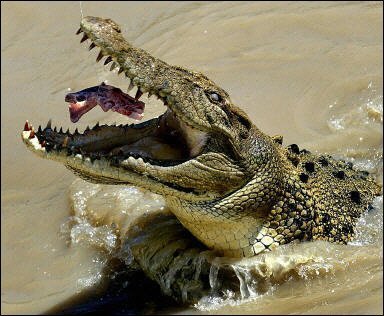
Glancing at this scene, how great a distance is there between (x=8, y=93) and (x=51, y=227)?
8.62 feet

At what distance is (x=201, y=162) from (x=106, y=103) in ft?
2.82

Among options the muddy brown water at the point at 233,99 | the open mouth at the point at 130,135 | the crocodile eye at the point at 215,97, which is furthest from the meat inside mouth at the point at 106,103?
the muddy brown water at the point at 233,99

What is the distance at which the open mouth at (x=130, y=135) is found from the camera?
430 cm

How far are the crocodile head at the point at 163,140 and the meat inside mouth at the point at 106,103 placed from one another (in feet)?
0.42

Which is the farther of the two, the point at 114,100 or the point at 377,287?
the point at 114,100

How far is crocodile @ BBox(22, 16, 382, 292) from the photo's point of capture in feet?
13.9

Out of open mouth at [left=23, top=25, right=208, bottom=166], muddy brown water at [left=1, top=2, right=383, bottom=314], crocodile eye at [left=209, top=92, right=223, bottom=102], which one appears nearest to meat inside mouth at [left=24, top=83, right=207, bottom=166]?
open mouth at [left=23, top=25, right=208, bottom=166]

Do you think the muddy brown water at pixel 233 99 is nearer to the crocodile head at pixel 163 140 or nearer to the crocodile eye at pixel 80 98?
the crocodile head at pixel 163 140

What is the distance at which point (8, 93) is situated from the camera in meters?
7.84

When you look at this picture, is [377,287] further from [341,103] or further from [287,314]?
[341,103]

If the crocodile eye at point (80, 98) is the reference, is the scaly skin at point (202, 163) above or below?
below

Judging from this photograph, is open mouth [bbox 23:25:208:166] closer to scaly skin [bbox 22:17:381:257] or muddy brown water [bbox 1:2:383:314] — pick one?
scaly skin [bbox 22:17:381:257]

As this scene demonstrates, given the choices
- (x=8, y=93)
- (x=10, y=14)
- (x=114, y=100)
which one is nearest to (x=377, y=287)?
(x=114, y=100)

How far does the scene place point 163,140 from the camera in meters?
4.76
